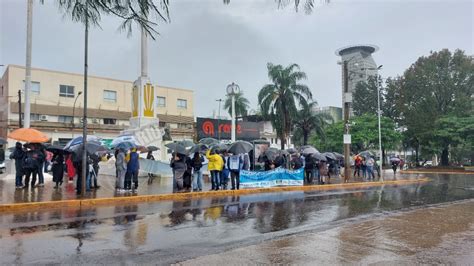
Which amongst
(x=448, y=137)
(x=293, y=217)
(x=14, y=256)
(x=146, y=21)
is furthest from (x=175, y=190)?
(x=448, y=137)

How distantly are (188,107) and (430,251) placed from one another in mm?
57443

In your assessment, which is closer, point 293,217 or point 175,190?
point 293,217

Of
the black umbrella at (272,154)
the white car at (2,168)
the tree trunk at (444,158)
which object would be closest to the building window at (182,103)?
the tree trunk at (444,158)

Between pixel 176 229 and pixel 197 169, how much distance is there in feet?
25.8

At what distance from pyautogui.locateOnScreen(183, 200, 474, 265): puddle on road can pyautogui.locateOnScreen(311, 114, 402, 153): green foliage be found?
46.3 m

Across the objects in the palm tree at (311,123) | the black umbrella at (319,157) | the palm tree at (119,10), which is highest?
the palm tree at (311,123)

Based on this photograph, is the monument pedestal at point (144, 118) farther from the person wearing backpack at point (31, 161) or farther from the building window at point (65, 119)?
the building window at point (65, 119)

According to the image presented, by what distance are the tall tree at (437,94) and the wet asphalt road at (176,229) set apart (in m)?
45.3

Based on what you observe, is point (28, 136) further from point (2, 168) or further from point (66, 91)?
point (66, 91)

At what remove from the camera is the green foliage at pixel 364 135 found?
57.4m

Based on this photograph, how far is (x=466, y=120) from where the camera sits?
5153 centimetres

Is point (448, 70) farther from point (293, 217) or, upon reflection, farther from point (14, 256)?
point (14, 256)

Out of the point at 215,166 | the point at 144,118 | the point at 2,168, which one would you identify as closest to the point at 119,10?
the point at 215,166

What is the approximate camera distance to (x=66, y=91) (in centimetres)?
4991
